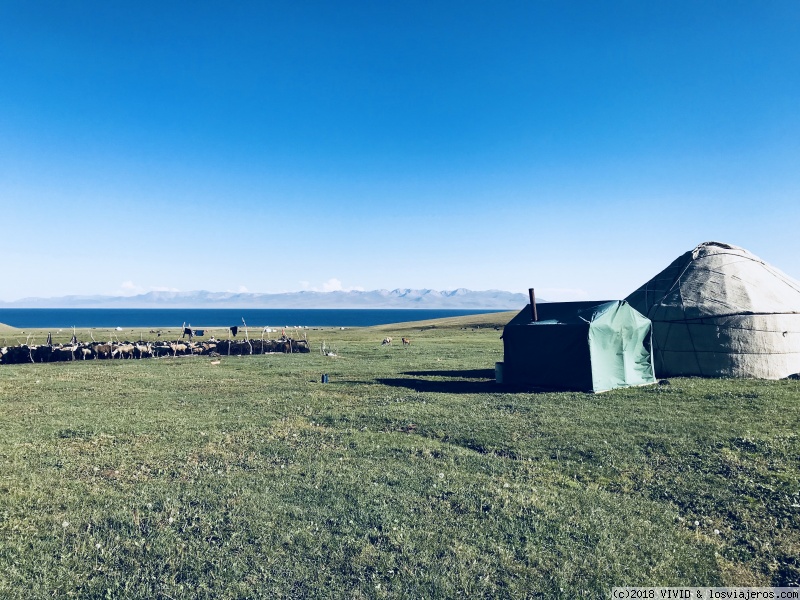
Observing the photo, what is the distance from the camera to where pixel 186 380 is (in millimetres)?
28281

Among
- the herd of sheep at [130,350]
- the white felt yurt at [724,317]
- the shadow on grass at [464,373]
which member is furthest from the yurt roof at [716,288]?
the herd of sheep at [130,350]

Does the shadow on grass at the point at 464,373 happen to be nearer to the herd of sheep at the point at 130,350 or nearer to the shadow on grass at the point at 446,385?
the shadow on grass at the point at 446,385

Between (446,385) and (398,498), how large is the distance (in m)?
15.9

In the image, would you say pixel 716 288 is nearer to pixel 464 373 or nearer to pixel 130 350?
pixel 464 373

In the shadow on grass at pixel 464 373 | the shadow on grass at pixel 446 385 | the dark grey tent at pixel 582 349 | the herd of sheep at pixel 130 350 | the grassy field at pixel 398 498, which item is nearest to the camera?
the grassy field at pixel 398 498

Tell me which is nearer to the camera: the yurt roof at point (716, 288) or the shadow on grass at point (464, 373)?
the yurt roof at point (716, 288)

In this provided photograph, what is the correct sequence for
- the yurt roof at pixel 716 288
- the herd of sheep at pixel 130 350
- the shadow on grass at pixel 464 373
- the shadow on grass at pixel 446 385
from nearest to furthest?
the shadow on grass at pixel 446 385 < the yurt roof at pixel 716 288 < the shadow on grass at pixel 464 373 < the herd of sheep at pixel 130 350

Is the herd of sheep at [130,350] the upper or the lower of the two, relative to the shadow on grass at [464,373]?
upper

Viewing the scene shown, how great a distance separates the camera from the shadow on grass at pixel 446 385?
2394 cm

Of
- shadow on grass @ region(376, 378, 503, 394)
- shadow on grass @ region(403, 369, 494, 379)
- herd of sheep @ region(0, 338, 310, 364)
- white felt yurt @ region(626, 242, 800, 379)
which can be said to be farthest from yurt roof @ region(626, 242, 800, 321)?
herd of sheep @ region(0, 338, 310, 364)

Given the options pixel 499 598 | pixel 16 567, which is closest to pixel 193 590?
pixel 16 567

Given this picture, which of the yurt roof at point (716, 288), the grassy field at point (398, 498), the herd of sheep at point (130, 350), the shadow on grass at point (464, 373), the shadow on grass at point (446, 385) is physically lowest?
the shadow on grass at point (464, 373)

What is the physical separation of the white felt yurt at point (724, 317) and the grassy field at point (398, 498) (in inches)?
242

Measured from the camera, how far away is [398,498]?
10.0 m
